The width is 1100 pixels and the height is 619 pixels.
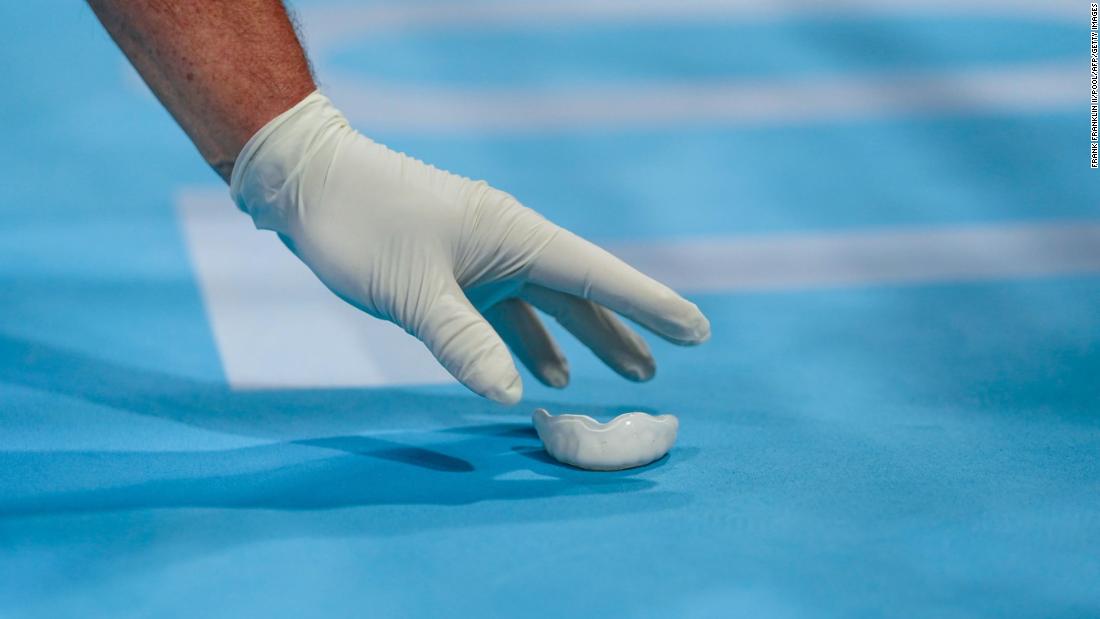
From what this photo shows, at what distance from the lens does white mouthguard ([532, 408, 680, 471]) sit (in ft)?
4.09

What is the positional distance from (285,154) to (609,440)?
16.6 inches

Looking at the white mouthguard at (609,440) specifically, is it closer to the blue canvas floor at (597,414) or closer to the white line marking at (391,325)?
the blue canvas floor at (597,414)

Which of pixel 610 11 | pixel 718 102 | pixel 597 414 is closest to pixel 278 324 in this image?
pixel 597 414

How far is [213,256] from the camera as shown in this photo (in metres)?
2.07

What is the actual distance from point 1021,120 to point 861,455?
1452 millimetres

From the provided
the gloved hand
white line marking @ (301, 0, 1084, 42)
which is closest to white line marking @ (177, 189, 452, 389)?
the gloved hand

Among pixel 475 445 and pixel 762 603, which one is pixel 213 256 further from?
pixel 762 603

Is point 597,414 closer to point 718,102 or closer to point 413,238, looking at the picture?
point 413,238

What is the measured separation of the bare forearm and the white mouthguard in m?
0.43

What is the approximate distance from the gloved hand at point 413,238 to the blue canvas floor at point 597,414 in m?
0.15

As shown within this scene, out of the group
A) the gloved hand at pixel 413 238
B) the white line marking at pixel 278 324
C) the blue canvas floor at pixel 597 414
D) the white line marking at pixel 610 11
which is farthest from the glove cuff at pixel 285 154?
the white line marking at pixel 610 11

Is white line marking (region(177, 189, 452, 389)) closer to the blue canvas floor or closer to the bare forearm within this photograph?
the blue canvas floor

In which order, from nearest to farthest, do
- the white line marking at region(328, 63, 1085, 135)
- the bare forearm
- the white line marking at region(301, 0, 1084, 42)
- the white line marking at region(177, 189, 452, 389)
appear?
the bare forearm → the white line marking at region(177, 189, 452, 389) → the white line marking at region(328, 63, 1085, 135) → the white line marking at region(301, 0, 1084, 42)

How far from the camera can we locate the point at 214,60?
1.23 m
